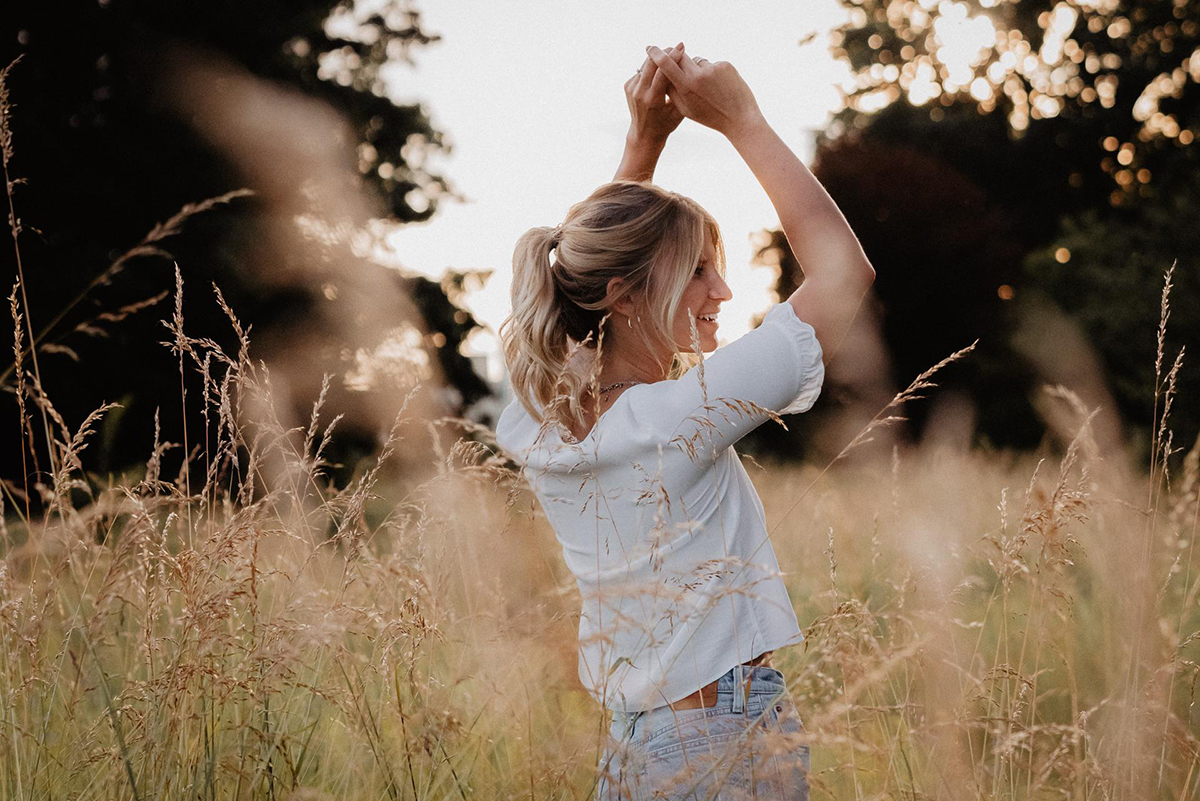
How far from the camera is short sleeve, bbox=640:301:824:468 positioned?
1548 millimetres

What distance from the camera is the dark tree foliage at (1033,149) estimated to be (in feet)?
52.8

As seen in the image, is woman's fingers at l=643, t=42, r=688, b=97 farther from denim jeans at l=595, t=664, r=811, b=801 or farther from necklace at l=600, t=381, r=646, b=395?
denim jeans at l=595, t=664, r=811, b=801

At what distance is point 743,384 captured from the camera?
61.2 inches

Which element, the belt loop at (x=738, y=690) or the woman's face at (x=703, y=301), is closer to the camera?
the belt loop at (x=738, y=690)

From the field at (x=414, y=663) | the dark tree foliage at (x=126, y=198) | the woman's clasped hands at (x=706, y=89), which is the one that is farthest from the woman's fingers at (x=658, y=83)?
the dark tree foliage at (x=126, y=198)

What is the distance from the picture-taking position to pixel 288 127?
8.50 meters

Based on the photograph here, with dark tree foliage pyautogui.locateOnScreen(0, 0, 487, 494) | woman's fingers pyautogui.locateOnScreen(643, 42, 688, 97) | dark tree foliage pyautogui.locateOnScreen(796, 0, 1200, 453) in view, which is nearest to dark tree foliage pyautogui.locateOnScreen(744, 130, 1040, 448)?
dark tree foliage pyautogui.locateOnScreen(796, 0, 1200, 453)

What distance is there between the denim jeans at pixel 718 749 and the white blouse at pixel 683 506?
0.04 m

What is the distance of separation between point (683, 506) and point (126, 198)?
8.07 m

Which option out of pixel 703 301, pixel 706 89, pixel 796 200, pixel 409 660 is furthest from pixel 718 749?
pixel 706 89

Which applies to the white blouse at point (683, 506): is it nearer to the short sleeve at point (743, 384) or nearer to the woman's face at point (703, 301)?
the short sleeve at point (743, 384)

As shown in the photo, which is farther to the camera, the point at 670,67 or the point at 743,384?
the point at 670,67

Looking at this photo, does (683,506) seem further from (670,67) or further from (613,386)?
(670,67)

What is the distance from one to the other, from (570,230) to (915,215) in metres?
17.6
